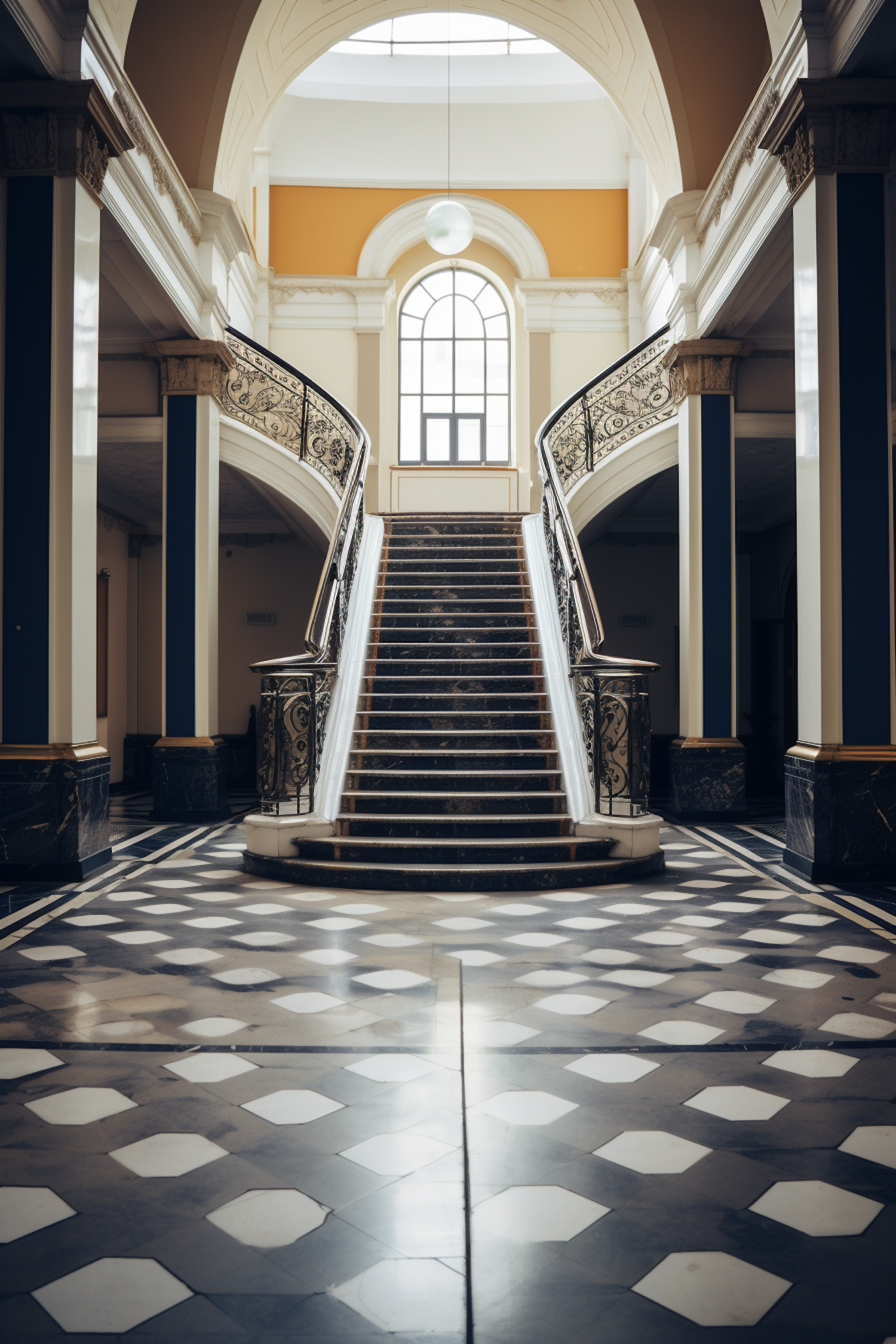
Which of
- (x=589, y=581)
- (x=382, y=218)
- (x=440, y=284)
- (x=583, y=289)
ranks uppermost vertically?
(x=382, y=218)

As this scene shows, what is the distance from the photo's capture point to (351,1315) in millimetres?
1666

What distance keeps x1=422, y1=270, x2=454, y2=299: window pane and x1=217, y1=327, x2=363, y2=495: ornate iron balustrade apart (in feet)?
17.4

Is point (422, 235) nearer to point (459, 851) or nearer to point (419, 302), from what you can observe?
point (419, 302)

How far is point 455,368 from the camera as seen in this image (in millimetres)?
14516

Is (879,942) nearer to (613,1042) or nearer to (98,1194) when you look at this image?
(613,1042)

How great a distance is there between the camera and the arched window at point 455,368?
47.5 feet

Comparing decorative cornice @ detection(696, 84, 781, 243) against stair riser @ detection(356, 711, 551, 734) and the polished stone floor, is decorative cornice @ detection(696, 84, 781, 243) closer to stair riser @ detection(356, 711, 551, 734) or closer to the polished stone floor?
stair riser @ detection(356, 711, 551, 734)

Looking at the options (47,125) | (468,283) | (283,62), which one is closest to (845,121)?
(47,125)

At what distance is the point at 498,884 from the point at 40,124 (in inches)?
194

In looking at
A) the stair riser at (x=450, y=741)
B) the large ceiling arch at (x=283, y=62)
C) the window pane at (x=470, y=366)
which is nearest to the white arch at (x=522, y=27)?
the large ceiling arch at (x=283, y=62)

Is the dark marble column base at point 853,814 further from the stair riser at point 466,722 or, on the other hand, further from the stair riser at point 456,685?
the stair riser at point 456,685

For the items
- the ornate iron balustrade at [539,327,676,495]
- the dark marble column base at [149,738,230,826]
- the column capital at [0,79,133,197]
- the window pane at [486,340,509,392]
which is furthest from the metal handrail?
the window pane at [486,340,509,392]

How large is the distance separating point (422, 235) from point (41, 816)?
443 inches

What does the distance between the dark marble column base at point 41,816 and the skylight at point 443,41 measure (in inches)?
498
